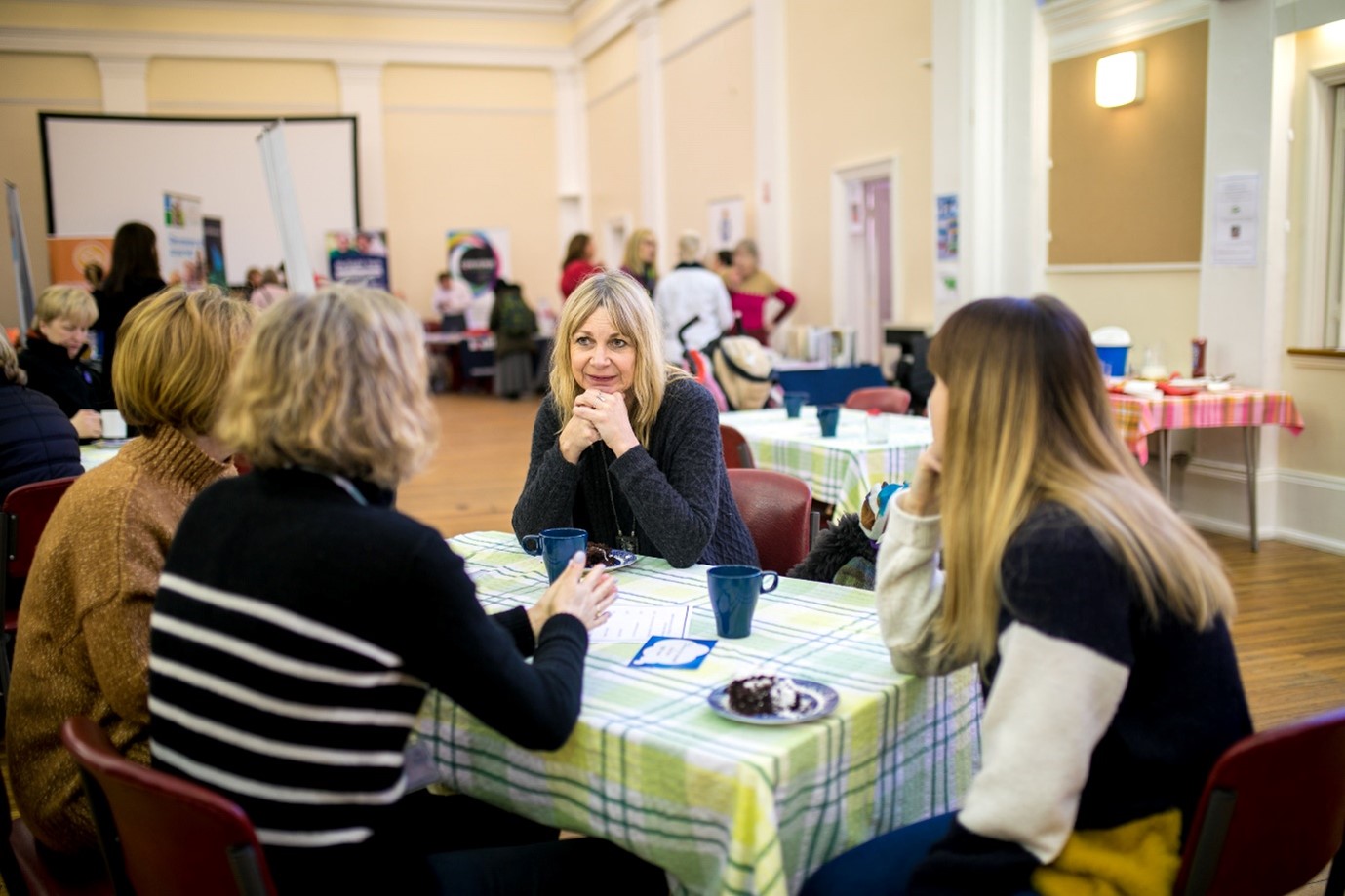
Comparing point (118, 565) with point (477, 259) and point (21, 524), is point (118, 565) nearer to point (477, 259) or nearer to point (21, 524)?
point (21, 524)

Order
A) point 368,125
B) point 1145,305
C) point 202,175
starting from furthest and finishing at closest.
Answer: point 368,125, point 202,175, point 1145,305

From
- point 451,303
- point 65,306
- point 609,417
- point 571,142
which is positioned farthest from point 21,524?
point 571,142

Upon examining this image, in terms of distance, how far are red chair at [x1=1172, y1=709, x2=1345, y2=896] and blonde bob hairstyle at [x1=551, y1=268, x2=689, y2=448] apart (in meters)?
1.46

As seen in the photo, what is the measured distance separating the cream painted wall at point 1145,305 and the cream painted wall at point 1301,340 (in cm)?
46

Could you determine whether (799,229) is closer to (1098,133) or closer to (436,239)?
(1098,133)

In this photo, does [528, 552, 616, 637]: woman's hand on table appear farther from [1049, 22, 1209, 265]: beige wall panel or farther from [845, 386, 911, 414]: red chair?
[1049, 22, 1209, 265]: beige wall panel

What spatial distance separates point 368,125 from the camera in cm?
1412

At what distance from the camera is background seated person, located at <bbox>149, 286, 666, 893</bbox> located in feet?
4.13

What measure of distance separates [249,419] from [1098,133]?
18.7 ft

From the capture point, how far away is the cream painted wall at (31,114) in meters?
13.0

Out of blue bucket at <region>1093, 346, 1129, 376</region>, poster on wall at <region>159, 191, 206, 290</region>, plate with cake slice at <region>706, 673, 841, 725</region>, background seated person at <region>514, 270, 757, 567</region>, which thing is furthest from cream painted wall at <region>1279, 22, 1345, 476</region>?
poster on wall at <region>159, 191, 206, 290</region>

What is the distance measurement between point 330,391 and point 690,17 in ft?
34.1

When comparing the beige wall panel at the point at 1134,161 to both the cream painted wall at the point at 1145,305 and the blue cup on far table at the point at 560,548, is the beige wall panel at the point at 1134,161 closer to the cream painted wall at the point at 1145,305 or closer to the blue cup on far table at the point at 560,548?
the cream painted wall at the point at 1145,305

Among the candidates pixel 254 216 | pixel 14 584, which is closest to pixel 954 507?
pixel 14 584
